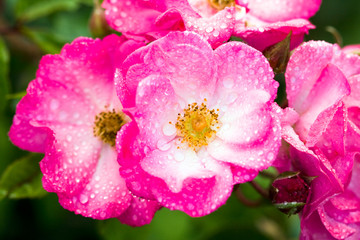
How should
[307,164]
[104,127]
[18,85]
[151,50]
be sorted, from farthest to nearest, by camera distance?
[18,85] → [104,127] → [307,164] → [151,50]

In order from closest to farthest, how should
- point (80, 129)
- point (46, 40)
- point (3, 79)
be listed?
point (80, 129), point (3, 79), point (46, 40)

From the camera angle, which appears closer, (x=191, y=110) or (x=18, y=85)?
(x=191, y=110)

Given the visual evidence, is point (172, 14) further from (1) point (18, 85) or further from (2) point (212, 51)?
(1) point (18, 85)

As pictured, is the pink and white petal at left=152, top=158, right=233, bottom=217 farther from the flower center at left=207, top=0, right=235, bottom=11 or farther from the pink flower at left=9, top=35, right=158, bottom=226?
the flower center at left=207, top=0, right=235, bottom=11

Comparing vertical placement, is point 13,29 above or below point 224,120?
below

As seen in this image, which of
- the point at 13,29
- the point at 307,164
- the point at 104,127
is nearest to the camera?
the point at 307,164

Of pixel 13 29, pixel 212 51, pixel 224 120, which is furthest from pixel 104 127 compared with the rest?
pixel 13 29

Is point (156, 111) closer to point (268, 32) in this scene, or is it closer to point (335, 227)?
point (268, 32)

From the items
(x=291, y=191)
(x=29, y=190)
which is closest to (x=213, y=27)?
(x=291, y=191)
